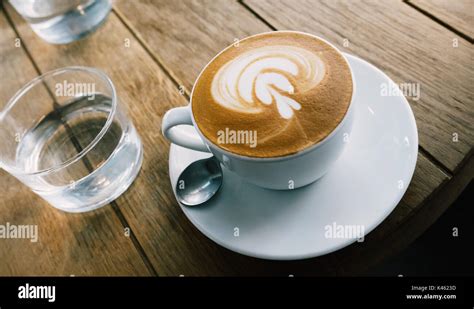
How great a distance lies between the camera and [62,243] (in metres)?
0.60

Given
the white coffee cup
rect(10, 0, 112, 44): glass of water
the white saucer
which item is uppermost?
rect(10, 0, 112, 44): glass of water

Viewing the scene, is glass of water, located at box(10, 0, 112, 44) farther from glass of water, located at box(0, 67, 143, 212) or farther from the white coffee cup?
the white coffee cup

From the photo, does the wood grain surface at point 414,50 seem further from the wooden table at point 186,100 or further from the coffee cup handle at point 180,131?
the coffee cup handle at point 180,131

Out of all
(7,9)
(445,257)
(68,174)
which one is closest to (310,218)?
(68,174)

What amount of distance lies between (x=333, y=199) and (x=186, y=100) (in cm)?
A: 32

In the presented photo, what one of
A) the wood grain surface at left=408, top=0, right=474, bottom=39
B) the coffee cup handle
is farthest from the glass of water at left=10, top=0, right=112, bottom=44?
the wood grain surface at left=408, top=0, right=474, bottom=39

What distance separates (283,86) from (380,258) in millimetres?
247

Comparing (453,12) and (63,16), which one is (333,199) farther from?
(63,16)

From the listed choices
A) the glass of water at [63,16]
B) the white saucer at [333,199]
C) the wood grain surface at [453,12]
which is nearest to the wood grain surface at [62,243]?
the white saucer at [333,199]

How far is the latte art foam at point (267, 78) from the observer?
1.70 feet

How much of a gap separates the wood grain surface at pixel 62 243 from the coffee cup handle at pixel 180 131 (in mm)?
163

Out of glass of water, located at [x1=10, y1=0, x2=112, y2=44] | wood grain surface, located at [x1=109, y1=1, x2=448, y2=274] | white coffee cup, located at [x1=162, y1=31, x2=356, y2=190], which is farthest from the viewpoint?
glass of water, located at [x1=10, y1=0, x2=112, y2=44]

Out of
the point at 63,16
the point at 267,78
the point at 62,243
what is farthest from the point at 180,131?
the point at 63,16

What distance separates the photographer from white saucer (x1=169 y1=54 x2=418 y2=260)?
486 mm
